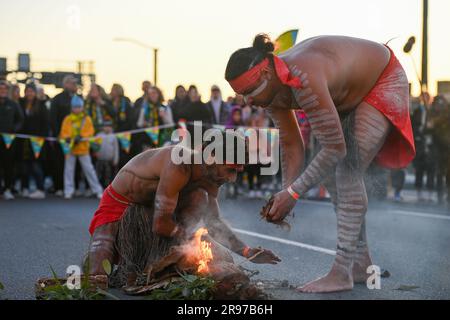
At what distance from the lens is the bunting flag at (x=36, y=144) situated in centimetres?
1399

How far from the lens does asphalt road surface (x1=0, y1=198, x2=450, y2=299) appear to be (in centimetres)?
570

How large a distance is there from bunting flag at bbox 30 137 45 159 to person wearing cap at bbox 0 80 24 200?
32 centimetres

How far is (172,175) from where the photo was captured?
5160 millimetres

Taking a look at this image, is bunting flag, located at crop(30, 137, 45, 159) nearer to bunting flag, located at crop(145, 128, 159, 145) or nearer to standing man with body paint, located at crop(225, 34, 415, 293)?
bunting flag, located at crop(145, 128, 159, 145)

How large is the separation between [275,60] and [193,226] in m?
1.22

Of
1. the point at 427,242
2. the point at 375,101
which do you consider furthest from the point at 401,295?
the point at 427,242

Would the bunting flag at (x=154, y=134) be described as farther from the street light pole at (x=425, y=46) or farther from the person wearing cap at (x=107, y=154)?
the street light pole at (x=425, y=46)

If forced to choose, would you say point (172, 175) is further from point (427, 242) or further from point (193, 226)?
point (427, 242)

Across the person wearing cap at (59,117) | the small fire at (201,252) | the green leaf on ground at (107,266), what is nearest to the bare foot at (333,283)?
the small fire at (201,252)

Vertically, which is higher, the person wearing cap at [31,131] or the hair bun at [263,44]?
the hair bun at [263,44]

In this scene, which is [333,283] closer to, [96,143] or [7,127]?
[96,143]

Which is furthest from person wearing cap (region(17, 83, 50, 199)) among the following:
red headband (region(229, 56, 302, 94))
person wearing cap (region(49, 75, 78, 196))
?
red headband (region(229, 56, 302, 94))

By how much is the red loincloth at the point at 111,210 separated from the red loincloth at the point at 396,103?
1.76 meters

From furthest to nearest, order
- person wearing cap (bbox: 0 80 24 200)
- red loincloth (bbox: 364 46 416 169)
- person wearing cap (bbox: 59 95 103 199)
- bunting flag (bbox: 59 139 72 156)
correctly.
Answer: bunting flag (bbox: 59 139 72 156)
person wearing cap (bbox: 59 95 103 199)
person wearing cap (bbox: 0 80 24 200)
red loincloth (bbox: 364 46 416 169)
